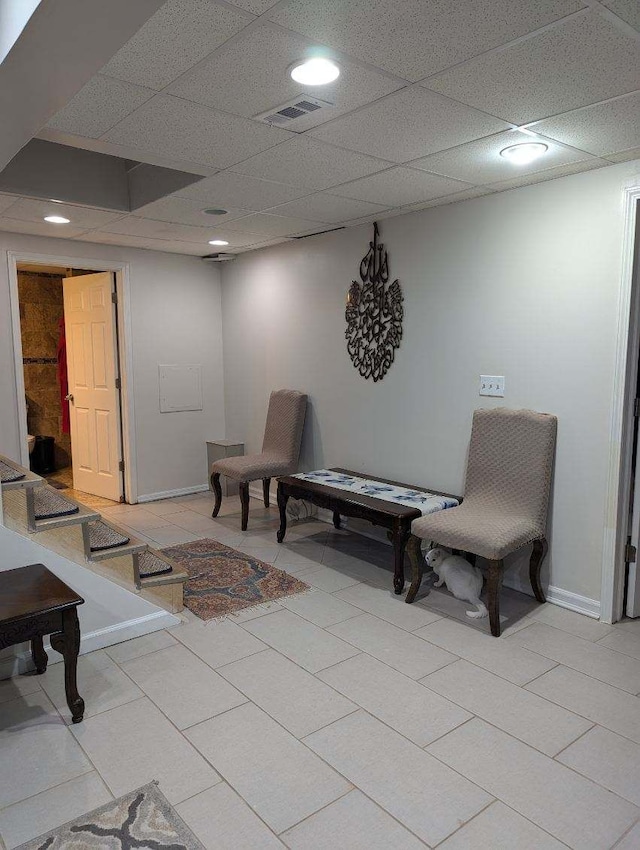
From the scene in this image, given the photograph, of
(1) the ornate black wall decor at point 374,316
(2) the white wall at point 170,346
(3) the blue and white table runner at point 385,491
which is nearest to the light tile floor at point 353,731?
(3) the blue and white table runner at point 385,491

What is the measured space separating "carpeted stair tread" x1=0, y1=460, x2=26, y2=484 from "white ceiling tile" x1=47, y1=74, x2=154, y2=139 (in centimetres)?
156

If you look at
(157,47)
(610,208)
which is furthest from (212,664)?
(610,208)

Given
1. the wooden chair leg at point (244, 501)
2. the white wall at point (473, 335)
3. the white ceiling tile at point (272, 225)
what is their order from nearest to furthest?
the white wall at point (473, 335), the white ceiling tile at point (272, 225), the wooden chair leg at point (244, 501)

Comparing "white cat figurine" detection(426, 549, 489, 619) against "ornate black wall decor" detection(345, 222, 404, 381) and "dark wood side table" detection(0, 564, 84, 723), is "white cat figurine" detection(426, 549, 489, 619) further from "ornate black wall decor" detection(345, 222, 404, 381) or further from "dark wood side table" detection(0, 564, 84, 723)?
"dark wood side table" detection(0, 564, 84, 723)

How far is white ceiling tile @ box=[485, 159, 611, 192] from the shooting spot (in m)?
2.88

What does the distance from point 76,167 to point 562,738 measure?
385 cm

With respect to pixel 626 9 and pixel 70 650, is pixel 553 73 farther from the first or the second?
pixel 70 650

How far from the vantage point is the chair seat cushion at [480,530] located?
9.43 feet

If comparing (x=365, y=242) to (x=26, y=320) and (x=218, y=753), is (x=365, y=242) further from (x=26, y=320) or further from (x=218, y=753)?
(x=26, y=320)

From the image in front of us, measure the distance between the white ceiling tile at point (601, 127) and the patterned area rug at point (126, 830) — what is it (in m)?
2.78

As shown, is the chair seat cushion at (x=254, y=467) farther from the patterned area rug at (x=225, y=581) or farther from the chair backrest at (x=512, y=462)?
the chair backrest at (x=512, y=462)

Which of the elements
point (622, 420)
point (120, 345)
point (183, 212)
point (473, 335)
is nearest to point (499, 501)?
point (622, 420)

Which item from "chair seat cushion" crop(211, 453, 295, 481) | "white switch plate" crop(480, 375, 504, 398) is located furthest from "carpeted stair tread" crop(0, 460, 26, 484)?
"white switch plate" crop(480, 375, 504, 398)

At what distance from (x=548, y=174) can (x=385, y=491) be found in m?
2.04
